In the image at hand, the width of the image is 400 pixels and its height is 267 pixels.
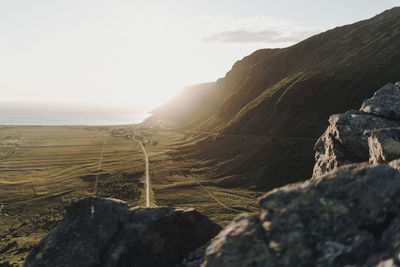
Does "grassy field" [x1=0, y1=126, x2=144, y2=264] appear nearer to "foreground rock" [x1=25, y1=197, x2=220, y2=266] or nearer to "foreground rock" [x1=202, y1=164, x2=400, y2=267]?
"foreground rock" [x1=25, y1=197, x2=220, y2=266]

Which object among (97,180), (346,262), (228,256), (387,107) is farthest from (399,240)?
(97,180)

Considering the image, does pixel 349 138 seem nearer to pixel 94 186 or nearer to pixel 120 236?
pixel 120 236

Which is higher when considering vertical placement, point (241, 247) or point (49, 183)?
point (241, 247)

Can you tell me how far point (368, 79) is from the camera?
115m

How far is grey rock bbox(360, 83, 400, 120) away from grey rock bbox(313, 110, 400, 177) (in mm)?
747

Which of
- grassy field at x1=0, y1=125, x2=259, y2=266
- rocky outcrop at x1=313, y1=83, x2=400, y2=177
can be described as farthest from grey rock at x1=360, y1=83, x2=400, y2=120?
grassy field at x1=0, y1=125, x2=259, y2=266

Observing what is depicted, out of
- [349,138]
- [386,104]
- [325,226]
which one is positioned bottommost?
[325,226]

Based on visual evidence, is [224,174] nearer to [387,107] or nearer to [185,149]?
[185,149]

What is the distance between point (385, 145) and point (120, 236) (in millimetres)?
21222

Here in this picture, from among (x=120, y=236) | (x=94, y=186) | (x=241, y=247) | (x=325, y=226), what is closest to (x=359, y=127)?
(x=325, y=226)

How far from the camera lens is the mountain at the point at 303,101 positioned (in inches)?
3942

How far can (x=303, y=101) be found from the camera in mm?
126938

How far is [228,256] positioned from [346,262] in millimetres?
4552

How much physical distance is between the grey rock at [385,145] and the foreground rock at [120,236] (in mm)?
14277
